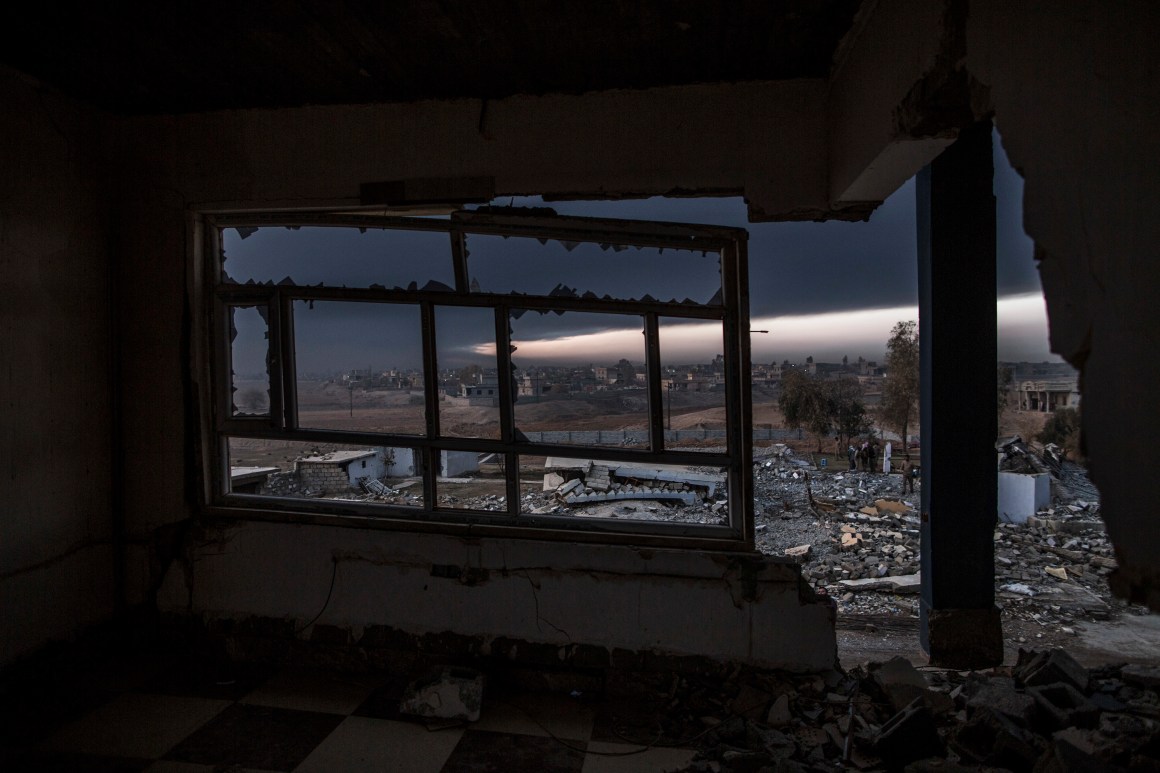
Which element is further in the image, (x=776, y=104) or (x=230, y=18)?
(x=776, y=104)

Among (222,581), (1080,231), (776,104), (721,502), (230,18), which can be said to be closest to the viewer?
(1080,231)

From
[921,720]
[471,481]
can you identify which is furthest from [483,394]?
[921,720]

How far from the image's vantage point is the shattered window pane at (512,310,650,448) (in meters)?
2.82

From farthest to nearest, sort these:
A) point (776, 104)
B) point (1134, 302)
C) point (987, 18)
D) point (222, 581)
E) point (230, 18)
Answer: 1. point (222, 581)
2. point (776, 104)
3. point (230, 18)
4. point (987, 18)
5. point (1134, 302)

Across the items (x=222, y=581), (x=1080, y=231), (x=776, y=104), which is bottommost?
(x=222, y=581)

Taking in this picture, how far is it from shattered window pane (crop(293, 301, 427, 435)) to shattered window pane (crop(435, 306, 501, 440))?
0.13m

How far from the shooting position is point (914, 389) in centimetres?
1458

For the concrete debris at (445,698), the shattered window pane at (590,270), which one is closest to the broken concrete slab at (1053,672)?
the shattered window pane at (590,270)

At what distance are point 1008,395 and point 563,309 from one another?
18.1ft

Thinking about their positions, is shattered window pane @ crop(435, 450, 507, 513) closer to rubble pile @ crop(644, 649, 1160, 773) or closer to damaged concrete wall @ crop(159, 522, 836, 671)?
damaged concrete wall @ crop(159, 522, 836, 671)

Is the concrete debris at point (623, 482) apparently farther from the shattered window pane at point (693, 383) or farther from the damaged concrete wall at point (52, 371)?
the damaged concrete wall at point (52, 371)

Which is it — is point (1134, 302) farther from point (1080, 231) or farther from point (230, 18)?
point (230, 18)

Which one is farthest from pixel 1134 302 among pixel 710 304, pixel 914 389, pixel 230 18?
pixel 914 389

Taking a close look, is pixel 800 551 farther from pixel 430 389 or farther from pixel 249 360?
pixel 249 360
